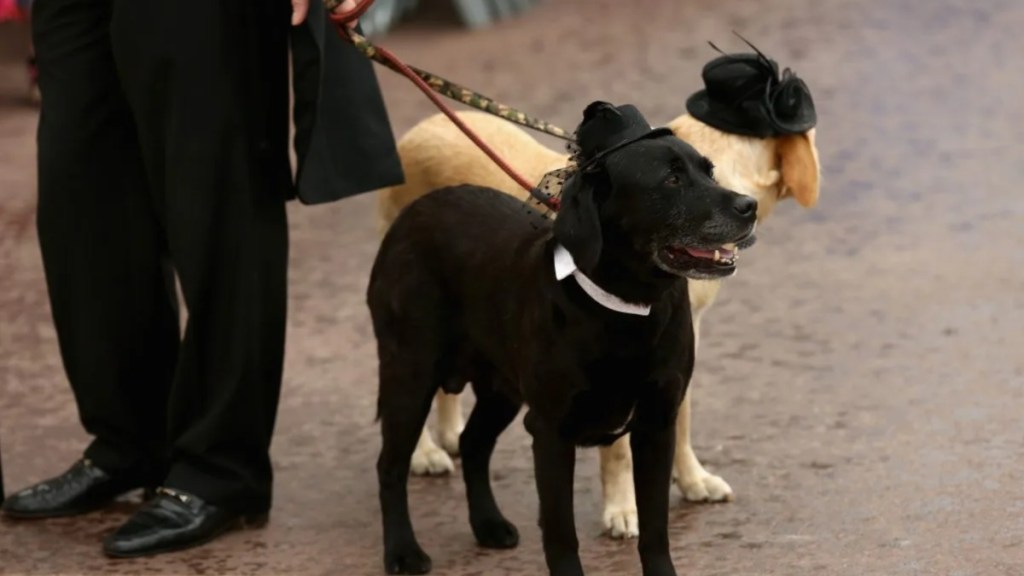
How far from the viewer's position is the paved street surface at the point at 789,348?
13.9ft

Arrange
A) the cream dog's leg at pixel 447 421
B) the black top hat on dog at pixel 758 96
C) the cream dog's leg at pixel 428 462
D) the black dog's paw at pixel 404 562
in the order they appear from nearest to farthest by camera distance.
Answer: the black dog's paw at pixel 404 562, the black top hat on dog at pixel 758 96, the cream dog's leg at pixel 428 462, the cream dog's leg at pixel 447 421

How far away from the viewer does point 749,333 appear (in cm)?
581

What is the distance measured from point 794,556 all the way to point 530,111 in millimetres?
4649

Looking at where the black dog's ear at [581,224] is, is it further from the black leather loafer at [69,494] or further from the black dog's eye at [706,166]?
the black leather loafer at [69,494]

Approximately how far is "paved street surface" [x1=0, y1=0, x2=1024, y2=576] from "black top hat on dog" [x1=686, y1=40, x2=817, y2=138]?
604mm

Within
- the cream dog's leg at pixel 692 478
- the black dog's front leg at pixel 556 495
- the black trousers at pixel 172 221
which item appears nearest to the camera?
the black dog's front leg at pixel 556 495

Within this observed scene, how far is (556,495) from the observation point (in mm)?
3666

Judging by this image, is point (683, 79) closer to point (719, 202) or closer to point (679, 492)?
point (679, 492)

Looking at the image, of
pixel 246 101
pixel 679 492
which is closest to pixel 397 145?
pixel 246 101

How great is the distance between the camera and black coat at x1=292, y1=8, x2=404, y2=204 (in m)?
4.26

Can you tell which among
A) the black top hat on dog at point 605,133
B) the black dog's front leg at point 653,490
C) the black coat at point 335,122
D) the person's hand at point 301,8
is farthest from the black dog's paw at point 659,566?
the person's hand at point 301,8

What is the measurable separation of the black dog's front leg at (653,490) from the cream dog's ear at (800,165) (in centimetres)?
92

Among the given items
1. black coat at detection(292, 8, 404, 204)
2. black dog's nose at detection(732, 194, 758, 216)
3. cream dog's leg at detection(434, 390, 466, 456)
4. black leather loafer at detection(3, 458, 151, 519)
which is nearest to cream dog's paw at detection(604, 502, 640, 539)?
cream dog's leg at detection(434, 390, 466, 456)

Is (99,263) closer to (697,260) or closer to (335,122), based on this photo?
(335,122)
